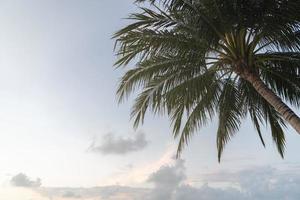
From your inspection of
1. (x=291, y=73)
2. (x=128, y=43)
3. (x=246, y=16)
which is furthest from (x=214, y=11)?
(x=291, y=73)

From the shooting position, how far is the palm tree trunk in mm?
9352

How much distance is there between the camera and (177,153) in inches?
562

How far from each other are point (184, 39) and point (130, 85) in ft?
7.73

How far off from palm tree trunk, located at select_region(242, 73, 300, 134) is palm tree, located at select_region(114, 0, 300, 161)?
22 mm

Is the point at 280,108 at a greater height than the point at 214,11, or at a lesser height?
lesser

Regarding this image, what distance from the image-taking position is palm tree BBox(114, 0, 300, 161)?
1050cm

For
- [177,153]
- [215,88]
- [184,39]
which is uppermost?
[184,39]

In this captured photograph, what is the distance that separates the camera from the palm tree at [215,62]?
34.4 feet

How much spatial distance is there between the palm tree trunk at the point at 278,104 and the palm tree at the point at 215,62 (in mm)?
22

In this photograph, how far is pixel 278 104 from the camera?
9.88 metres

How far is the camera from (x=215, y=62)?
11.4 meters

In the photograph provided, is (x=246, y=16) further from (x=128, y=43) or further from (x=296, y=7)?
(x=128, y=43)

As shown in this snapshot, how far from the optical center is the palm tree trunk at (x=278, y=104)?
9352mm

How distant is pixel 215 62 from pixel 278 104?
7.51 feet
